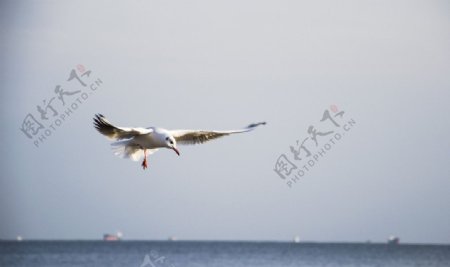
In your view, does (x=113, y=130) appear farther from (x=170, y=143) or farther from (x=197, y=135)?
(x=197, y=135)

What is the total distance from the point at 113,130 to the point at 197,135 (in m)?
2.23

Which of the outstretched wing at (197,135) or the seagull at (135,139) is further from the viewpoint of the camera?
the outstretched wing at (197,135)

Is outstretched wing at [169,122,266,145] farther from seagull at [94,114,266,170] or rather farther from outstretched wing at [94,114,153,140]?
outstretched wing at [94,114,153,140]

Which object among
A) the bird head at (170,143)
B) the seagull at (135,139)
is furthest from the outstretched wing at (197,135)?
the bird head at (170,143)

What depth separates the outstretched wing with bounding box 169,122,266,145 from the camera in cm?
1827

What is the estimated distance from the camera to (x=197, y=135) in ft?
60.6

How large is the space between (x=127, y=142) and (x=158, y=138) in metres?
0.57

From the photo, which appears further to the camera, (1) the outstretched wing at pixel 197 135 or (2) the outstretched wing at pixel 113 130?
(1) the outstretched wing at pixel 197 135

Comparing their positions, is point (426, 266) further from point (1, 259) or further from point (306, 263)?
point (1, 259)

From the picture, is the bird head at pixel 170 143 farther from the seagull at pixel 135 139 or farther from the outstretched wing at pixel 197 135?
the outstretched wing at pixel 197 135

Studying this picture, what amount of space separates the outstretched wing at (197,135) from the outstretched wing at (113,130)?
4.44 feet

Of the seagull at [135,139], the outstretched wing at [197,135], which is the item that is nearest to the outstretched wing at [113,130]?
the seagull at [135,139]

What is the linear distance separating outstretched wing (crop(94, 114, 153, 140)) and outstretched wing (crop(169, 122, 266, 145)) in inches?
53.3

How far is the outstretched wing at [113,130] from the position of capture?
16531 millimetres
